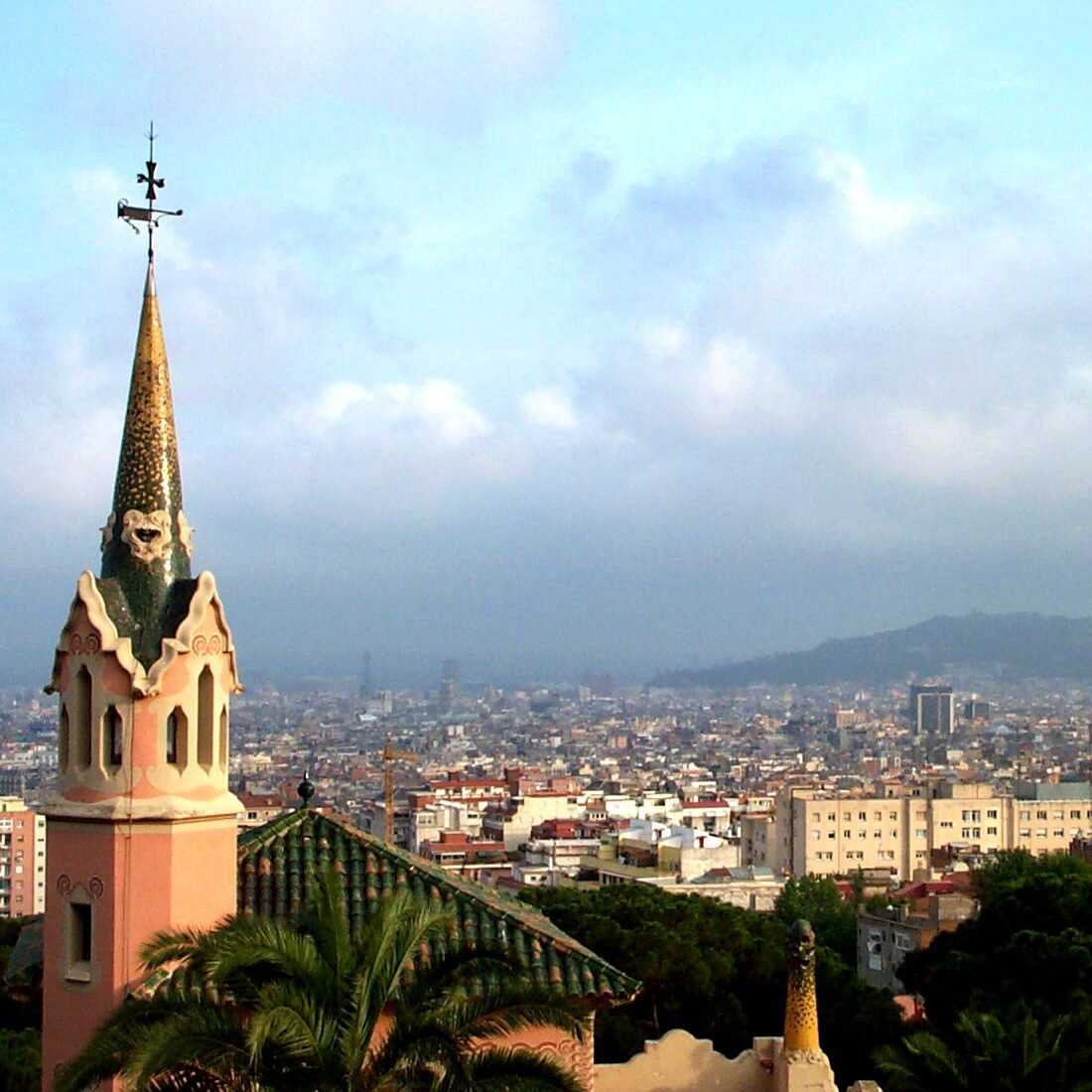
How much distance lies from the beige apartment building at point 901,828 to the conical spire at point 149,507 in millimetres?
88470

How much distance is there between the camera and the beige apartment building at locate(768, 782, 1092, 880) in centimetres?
10306

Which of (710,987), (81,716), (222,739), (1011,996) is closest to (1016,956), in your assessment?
(1011,996)

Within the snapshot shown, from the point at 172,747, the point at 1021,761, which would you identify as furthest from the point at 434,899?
the point at 1021,761

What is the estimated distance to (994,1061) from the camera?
16.8 m

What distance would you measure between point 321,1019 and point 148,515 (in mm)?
3952

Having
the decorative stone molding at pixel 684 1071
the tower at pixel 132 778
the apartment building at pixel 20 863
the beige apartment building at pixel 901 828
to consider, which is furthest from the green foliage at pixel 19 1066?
the apartment building at pixel 20 863

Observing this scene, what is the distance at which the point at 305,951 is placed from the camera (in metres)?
11.1

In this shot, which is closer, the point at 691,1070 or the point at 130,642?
the point at 130,642

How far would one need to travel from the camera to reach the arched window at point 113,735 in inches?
514

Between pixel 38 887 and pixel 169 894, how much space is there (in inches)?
4020

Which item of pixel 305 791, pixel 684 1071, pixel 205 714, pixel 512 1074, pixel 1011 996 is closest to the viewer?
pixel 512 1074

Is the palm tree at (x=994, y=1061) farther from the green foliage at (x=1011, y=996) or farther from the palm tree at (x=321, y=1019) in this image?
the palm tree at (x=321, y=1019)

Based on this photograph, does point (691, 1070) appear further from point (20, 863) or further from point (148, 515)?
point (20, 863)

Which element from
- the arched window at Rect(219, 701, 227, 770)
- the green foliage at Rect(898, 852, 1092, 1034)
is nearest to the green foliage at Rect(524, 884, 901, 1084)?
the green foliage at Rect(898, 852, 1092, 1034)
